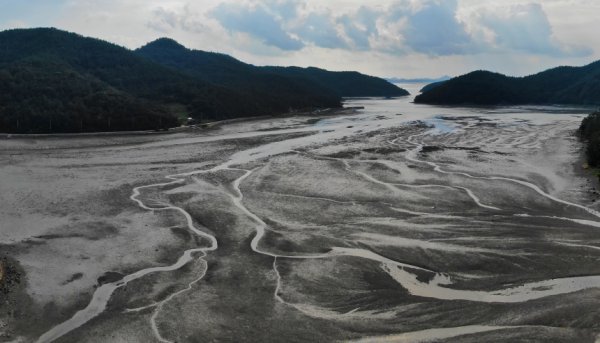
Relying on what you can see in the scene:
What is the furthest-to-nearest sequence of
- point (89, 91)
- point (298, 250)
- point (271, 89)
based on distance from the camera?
point (271, 89) < point (89, 91) < point (298, 250)

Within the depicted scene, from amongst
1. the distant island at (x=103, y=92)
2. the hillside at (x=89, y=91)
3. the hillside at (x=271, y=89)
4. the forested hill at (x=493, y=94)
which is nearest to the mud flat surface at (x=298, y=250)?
the hillside at (x=89, y=91)

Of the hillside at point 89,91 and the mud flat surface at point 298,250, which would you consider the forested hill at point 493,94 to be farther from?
the mud flat surface at point 298,250

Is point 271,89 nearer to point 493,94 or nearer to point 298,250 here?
point 493,94

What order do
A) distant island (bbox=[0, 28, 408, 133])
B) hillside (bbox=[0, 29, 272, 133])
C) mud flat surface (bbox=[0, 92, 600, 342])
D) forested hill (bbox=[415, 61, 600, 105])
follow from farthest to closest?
Answer: forested hill (bbox=[415, 61, 600, 105])
distant island (bbox=[0, 28, 408, 133])
hillside (bbox=[0, 29, 272, 133])
mud flat surface (bbox=[0, 92, 600, 342])

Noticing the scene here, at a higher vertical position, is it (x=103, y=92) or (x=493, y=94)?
(x=493, y=94)

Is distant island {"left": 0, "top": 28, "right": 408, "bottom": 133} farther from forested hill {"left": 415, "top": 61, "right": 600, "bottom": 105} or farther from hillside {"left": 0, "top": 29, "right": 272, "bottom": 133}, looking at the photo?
forested hill {"left": 415, "top": 61, "right": 600, "bottom": 105}

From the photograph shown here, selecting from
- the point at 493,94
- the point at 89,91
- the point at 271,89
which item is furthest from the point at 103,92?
the point at 493,94

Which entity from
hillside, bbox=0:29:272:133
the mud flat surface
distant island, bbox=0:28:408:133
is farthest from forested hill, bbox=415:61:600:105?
the mud flat surface
